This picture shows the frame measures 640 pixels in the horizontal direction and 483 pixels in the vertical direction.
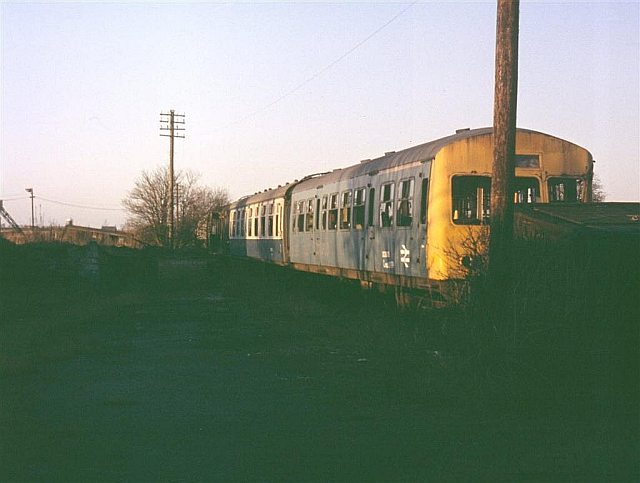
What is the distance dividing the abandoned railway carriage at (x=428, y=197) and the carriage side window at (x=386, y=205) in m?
0.02

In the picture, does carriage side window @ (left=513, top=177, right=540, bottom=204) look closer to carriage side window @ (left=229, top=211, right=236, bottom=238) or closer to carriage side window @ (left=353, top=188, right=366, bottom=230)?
carriage side window @ (left=353, top=188, right=366, bottom=230)

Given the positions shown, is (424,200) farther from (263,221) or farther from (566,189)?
(263,221)

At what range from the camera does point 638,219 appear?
33.3ft

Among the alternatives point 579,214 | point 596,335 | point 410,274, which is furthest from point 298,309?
point 596,335

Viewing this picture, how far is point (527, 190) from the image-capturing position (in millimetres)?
13867

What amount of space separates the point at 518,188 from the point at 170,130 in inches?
1506

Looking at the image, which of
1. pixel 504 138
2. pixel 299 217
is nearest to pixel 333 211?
pixel 299 217

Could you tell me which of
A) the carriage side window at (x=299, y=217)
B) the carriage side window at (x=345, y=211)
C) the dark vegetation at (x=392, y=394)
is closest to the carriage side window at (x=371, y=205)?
the carriage side window at (x=345, y=211)

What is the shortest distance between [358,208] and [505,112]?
809 cm

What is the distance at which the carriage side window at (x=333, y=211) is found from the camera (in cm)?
1944

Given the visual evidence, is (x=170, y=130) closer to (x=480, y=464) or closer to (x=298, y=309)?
(x=298, y=309)

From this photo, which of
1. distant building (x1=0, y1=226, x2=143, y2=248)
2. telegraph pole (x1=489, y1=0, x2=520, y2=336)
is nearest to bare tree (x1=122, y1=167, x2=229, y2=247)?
distant building (x1=0, y1=226, x2=143, y2=248)

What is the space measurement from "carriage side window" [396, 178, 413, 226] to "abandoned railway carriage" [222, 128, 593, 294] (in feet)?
0.06

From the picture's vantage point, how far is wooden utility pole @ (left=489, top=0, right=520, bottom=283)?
31.3 ft
